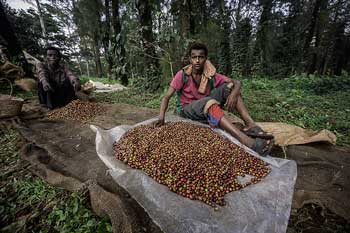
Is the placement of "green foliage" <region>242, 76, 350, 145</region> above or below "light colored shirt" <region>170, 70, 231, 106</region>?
below

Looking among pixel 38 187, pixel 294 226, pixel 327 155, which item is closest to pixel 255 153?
pixel 294 226

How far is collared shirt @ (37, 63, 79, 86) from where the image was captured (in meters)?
2.91

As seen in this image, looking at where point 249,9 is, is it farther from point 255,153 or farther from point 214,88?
point 255,153

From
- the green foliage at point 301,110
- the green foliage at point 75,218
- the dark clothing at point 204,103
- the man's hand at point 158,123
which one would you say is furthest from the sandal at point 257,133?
the green foliage at point 75,218

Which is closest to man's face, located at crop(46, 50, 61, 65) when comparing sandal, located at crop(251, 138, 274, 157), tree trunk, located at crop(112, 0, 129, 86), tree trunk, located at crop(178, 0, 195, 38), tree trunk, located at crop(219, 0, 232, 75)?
tree trunk, located at crop(112, 0, 129, 86)

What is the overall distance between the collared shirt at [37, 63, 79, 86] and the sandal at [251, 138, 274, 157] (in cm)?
297

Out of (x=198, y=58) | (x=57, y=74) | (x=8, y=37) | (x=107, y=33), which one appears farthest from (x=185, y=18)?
(x=107, y=33)

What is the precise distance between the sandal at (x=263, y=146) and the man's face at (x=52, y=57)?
3229 mm

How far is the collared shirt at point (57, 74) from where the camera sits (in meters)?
2.91

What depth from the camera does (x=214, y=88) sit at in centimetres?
202

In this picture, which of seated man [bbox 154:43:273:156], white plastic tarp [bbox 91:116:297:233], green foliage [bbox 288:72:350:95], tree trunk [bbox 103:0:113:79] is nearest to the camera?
white plastic tarp [bbox 91:116:297:233]

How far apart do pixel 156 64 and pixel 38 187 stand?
3695 mm

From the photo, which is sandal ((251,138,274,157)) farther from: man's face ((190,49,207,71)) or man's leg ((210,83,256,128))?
man's face ((190,49,207,71))

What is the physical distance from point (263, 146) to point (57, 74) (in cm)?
336
